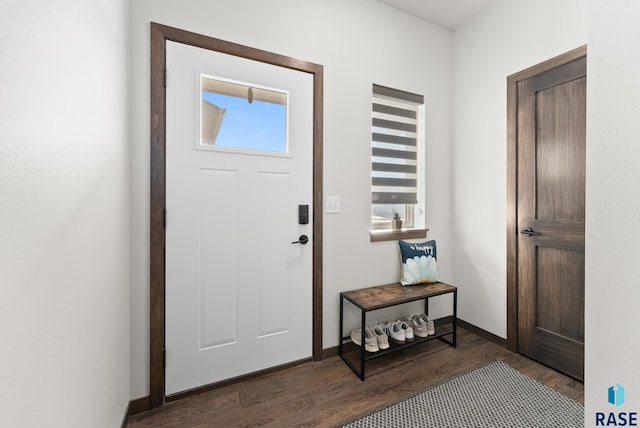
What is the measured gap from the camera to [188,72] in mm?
1628

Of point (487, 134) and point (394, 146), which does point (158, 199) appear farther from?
point (487, 134)

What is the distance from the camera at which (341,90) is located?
6.91 feet

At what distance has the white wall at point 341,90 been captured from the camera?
1539mm

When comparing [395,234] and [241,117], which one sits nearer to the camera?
[241,117]

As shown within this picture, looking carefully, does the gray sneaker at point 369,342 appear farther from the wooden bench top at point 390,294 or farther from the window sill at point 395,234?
the window sill at point 395,234

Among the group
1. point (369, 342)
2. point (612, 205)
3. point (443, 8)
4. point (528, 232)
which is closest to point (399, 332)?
point (369, 342)

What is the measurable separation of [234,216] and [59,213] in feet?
3.46

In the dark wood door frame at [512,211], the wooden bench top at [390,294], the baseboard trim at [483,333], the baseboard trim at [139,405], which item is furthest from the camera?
the baseboard trim at [483,333]

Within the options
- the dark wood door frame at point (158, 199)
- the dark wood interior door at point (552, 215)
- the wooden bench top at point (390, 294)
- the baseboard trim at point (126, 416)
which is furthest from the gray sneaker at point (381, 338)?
the baseboard trim at point (126, 416)

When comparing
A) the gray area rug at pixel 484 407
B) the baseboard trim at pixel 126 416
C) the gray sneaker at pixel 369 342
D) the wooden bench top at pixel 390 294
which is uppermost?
the wooden bench top at pixel 390 294

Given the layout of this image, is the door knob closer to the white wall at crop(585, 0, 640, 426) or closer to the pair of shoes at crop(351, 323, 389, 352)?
the pair of shoes at crop(351, 323, 389, 352)

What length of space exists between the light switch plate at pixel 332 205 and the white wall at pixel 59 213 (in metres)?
1.29

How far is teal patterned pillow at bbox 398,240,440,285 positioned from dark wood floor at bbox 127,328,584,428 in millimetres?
556

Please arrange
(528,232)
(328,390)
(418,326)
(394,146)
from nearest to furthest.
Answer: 1. (328,390)
2. (528,232)
3. (418,326)
4. (394,146)
